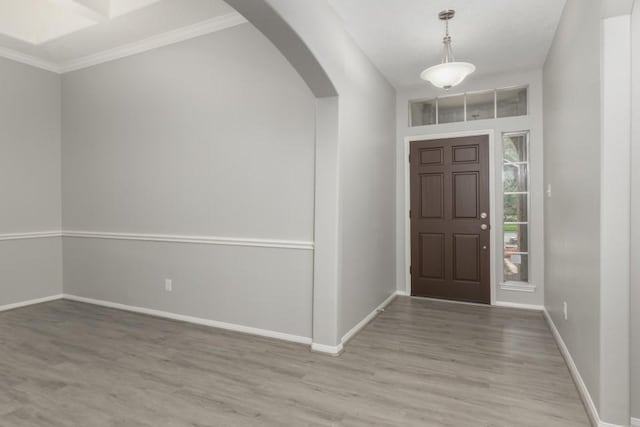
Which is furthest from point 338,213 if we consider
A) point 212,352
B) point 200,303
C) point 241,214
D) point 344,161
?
point 200,303

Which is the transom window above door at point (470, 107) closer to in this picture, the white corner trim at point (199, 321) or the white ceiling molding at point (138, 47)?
the white ceiling molding at point (138, 47)

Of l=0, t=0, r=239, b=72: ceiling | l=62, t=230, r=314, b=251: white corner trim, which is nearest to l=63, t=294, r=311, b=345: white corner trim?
l=62, t=230, r=314, b=251: white corner trim

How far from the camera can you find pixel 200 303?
3.66 meters

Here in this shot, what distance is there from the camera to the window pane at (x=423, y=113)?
4820mm

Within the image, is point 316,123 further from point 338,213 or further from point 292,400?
point 292,400

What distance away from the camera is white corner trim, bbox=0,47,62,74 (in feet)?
13.7

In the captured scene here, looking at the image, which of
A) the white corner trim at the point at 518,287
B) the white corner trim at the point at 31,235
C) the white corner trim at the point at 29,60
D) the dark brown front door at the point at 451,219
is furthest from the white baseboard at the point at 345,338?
the white corner trim at the point at 29,60

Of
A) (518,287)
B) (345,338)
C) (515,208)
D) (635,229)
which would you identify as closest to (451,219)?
(515,208)

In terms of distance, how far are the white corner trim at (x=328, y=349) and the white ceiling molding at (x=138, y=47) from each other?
3.07 meters

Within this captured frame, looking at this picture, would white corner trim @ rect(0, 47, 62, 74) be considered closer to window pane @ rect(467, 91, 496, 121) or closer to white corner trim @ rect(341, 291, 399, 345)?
white corner trim @ rect(341, 291, 399, 345)

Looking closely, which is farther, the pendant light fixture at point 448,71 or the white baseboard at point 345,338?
the white baseboard at point 345,338

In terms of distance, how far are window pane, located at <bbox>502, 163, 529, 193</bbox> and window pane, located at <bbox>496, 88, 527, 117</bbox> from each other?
0.64 meters

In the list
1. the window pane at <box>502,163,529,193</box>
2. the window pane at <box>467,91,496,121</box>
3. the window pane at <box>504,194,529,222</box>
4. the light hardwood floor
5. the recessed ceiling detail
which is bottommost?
the light hardwood floor

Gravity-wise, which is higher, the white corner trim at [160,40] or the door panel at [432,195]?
the white corner trim at [160,40]
